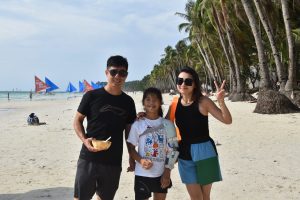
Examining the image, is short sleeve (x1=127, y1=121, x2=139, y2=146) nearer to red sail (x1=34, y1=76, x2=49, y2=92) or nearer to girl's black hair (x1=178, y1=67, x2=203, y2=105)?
girl's black hair (x1=178, y1=67, x2=203, y2=105)

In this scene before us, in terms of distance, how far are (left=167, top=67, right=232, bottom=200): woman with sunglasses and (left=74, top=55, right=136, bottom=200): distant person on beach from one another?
1.86 ft

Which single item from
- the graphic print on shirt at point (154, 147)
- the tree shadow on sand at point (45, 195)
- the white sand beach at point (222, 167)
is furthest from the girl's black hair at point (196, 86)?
the tree shadow on sand at point (45, 195)

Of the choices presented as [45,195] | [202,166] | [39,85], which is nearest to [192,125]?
[202,166]

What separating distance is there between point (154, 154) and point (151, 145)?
91 millimetres

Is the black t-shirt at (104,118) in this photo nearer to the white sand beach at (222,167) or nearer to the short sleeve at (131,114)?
the short sleeve at (131,114)

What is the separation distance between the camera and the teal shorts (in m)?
3.74

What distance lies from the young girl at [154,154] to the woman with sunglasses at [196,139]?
144mm

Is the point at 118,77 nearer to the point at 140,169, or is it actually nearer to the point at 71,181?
the point at 140,169

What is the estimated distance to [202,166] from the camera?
A: 3.74 m

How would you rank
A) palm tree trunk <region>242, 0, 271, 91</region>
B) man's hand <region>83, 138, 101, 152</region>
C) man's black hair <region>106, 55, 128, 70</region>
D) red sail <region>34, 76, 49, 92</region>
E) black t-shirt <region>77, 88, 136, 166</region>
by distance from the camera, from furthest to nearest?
1. red sail <region>34, 76, 49, 92</region>
2. palm tree trunk <region>242, 0, 271, 91</region>
3. man's black hair <region>106, 55, 128, 70</region>
4. black t-shirt <region>77, 88, 136, 166</region>
5. man's hand <region>83, 138, 101, 152</region>

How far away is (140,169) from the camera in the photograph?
12.3 feet

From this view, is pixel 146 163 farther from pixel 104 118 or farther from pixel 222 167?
pixel 222 167

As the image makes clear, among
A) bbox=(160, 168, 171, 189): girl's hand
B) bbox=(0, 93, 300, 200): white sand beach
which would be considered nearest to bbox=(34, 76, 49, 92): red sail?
bbox=(0, 93, 300, 200): white sand beach

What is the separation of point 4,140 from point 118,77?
1136 cm
